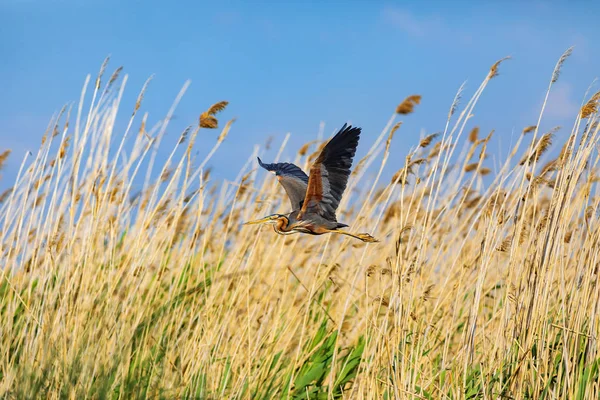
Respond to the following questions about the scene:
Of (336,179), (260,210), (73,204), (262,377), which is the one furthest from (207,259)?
A: (336,179)

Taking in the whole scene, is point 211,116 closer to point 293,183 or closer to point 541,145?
point 293,183

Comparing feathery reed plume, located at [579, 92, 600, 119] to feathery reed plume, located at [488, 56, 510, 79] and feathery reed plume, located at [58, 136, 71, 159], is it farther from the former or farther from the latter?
feathery reed plume, located at [58, 136, 71, 159]

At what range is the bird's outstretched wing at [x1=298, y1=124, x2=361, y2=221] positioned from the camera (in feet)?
10.00

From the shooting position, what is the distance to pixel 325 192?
3123 mm

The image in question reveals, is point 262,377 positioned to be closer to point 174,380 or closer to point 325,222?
point 174,380

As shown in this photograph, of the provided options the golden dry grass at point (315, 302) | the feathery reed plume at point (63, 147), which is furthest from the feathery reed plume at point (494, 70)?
the feathery reed plume at point (63, 147)

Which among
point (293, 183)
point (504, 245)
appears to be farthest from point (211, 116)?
point (504, 245)

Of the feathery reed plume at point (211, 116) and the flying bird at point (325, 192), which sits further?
the feathery reed plume at point (211, 116)

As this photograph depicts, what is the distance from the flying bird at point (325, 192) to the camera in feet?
9.80

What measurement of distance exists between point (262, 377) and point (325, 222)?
1184 millimetres

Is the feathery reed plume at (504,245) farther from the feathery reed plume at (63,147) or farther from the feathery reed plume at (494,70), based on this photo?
the feathery reed plume at (63,147)

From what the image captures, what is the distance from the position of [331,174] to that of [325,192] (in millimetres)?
97

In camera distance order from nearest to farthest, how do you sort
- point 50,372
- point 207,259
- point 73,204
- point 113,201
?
point 50,372
point 73,204
point 113,201
point 207,259

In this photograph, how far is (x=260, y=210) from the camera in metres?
4.77
